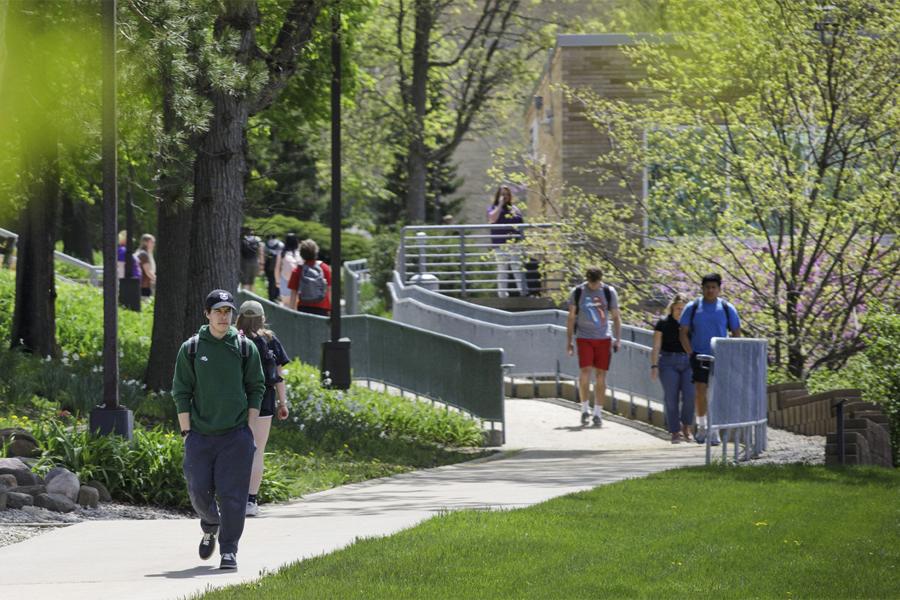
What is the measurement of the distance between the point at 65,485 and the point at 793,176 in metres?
10.8

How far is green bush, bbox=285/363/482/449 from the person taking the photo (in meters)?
16.9

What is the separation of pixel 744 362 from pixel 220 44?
18.9 ft

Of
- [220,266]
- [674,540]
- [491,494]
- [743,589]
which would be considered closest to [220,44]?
[220,266]

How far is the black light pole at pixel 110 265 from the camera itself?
1275cm

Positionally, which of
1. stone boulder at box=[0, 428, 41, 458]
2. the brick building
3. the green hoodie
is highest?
the brick building

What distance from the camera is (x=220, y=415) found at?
8.63 metres

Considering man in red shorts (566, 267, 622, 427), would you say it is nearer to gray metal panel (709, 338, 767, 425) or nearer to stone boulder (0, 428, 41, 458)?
gray metal panel (709, 338, 767, 425)

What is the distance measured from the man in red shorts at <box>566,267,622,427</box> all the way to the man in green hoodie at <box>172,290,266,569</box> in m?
10.1

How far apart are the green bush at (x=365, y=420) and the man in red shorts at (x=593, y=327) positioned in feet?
4.83

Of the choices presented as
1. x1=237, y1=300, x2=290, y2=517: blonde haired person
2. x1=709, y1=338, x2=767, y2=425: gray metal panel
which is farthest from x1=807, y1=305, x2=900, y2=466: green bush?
x1=237, y1=300, x2=290, y2=517: blonde haired person

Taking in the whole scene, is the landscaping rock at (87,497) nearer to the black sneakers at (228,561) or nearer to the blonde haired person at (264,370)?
the blonde haired person at (264,370)

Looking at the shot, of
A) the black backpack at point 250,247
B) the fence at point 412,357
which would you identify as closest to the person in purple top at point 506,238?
the fence at point 412,357

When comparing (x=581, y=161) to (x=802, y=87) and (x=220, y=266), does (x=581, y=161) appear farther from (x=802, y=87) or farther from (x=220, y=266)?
(x=220, y=266)

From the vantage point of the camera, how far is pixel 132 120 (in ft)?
50.9
